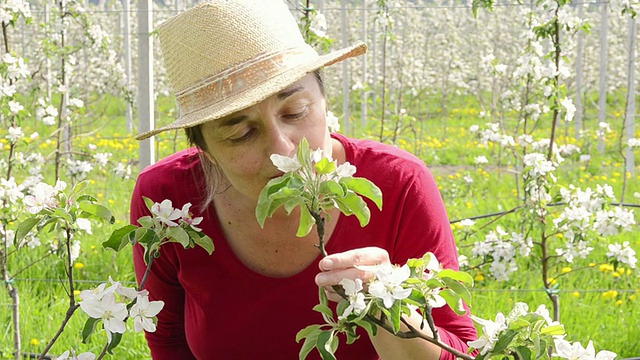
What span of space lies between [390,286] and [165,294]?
1.08 meters

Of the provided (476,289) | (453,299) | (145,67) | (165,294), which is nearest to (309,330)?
(453,299)

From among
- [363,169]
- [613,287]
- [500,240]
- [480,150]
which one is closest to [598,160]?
[480,150]

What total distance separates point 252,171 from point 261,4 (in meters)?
0.31

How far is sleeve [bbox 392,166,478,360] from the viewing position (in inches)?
60.8

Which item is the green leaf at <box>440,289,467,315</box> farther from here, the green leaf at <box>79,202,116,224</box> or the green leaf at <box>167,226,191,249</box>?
the green leaf at <box>79,202,116,224</box>

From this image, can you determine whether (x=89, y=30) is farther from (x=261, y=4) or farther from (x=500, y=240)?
(x=261, y=4)

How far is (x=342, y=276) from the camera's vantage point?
1.04 m

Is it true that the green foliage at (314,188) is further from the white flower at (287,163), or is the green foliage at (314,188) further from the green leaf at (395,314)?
the green leaf at (395,314)

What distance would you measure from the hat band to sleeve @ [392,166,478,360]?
0.36 m

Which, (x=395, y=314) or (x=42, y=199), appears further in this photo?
(x=42, y=199)

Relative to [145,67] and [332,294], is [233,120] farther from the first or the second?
[145,67]

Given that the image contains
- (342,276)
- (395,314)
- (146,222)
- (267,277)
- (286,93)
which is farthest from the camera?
(267,277)

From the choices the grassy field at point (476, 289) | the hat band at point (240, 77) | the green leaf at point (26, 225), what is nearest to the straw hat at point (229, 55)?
the hat band at point (240, 77)

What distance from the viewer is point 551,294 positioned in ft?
9.37
